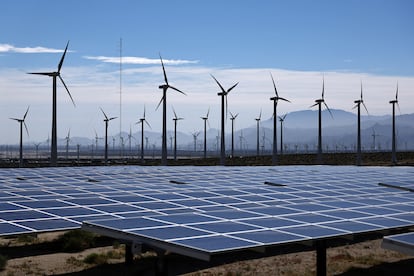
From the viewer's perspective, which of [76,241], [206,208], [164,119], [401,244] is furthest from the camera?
[164,119]

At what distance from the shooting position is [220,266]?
93.4 ft

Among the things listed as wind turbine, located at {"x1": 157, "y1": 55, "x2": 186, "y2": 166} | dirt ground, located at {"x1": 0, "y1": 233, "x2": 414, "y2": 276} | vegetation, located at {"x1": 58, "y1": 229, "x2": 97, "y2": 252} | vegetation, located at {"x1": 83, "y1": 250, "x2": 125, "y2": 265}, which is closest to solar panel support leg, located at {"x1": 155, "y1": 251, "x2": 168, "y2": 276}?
dirt ground, located at {"x1": 0, "y1": 233, "x2": 414, "y2": 276}

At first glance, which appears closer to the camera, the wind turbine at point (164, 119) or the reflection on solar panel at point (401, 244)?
the reflection on solar panel at point (401, 244)

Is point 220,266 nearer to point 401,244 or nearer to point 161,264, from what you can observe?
point 161,264

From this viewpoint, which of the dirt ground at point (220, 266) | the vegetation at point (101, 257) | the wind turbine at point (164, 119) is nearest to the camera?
the dirt ground at point (220, 266)

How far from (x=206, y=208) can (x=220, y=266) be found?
410cm

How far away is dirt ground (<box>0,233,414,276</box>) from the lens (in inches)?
1064

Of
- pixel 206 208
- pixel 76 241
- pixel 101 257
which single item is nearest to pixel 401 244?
pixel 206 208

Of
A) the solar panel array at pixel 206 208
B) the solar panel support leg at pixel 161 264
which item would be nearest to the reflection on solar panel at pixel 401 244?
the solar panel array at pixel 206 208

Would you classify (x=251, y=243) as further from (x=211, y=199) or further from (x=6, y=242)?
(x=6, y=242)

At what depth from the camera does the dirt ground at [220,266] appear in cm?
2702

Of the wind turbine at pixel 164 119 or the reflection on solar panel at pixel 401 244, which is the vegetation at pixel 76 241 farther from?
the wind turbine at pixel 164 119

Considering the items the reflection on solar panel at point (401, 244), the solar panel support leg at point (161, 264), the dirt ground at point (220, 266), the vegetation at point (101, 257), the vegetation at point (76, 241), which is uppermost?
the reflection on solar panel at point (401, 244)

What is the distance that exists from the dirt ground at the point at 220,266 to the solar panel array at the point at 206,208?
3048mm
